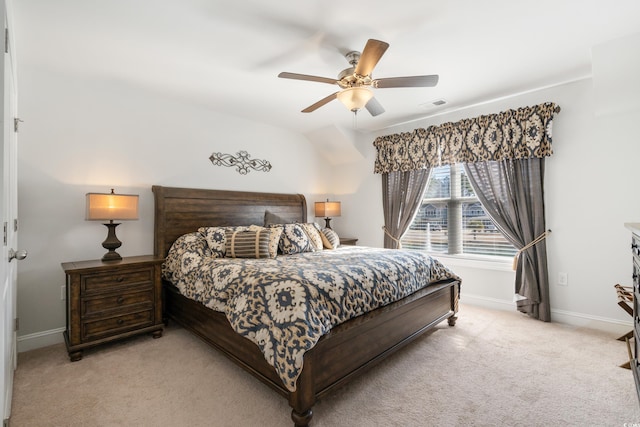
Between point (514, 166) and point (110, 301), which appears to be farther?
point (514, 166)

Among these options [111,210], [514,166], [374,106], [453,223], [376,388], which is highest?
[374,106]

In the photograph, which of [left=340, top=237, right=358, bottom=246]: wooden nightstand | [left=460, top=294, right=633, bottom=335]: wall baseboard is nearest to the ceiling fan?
[left=340, top=237, right=358, bottom=246]: wooden nightstand

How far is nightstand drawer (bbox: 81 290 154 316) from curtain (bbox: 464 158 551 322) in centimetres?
390

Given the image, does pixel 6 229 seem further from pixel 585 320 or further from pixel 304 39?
pixel 585 320

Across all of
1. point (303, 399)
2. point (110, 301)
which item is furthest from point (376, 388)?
point (110, 301)

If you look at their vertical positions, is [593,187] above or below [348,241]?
above

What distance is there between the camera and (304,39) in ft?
7.67

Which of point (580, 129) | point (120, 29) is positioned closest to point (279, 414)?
point (120, 29)

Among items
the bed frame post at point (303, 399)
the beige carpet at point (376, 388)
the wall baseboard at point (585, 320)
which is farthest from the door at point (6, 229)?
the wall baseboard at point (585, 320)

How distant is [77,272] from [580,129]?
4903mm

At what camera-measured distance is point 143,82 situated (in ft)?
10.0

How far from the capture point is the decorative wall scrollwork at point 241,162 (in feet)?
12.9

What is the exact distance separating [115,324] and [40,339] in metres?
0.72

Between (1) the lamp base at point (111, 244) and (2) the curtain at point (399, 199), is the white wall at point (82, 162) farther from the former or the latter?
(2) the curtain at point (399, 199)
